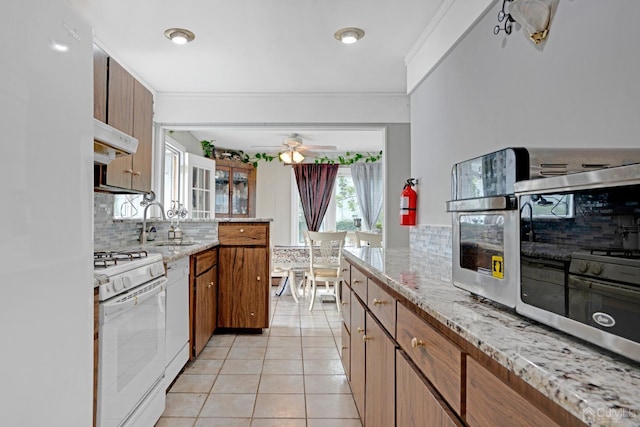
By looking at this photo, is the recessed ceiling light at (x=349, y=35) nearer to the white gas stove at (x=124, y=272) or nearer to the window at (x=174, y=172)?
the white gas stove at (x=124, y=272)

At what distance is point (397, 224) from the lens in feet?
12.5

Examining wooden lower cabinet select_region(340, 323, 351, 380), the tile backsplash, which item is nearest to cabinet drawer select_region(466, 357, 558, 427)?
wooden lower cabinet select_region(340, 323, 351, 380)

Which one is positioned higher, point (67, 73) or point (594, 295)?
point (67, 73)

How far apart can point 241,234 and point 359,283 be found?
6.03ft

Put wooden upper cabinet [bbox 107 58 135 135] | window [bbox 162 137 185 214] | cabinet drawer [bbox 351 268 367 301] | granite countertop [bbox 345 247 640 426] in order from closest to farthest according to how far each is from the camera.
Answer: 1. granite countertop [bbox 345 247 640 426]
2. cabinet drawer [bbox 351 268 367 301]
3. wooden upper cabinet [bbox 107 58 135 135]
4. window [bbox 162 137 185 214]

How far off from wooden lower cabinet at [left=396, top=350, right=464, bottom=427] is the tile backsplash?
224cm

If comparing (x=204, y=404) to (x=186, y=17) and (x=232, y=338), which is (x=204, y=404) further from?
(x=186, y=17)

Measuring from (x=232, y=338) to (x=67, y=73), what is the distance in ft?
9.43

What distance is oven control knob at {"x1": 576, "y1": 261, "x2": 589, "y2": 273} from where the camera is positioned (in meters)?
0.65

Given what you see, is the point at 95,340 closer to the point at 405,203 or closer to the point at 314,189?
the point at 405,203

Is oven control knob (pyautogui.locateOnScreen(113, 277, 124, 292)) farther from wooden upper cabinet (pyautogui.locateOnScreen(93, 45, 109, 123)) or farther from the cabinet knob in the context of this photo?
the cabinet knob

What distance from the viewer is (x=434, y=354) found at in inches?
38.1

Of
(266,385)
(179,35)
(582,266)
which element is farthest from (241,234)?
(582,266)

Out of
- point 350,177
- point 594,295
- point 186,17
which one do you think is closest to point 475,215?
point 594,295
